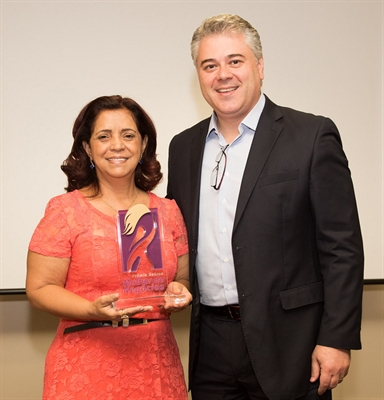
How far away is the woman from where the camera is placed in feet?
6.32

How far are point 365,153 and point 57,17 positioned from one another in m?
1.96

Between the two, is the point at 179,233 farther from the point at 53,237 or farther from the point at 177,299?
the point at 53,237

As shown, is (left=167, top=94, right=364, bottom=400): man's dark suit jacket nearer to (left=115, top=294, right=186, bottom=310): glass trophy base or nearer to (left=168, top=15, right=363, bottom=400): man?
(left=168, top=15, right=363, bottom=400): man

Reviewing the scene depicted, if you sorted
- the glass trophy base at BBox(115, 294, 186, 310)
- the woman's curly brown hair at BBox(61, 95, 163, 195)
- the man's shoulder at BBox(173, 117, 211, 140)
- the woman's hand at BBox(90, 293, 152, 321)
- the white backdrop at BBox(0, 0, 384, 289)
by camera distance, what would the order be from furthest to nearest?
the white backdrop at BBox(0, 0, 384, 289)
the man's shoulder at BBox(173, 117, 211, 140)
the woman's curly brown hair at BBox(61, 95, 163, 195)
the glass trophy base at BBox(115, 294, 186, 310)
the woman's hand at BBox(90, 293, 152, 321)

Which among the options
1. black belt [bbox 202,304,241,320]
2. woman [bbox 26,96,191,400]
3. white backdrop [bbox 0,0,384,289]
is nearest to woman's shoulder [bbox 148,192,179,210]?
woman [bbox 26,96,191,400]

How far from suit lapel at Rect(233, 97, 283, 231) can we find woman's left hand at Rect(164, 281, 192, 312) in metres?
0.30

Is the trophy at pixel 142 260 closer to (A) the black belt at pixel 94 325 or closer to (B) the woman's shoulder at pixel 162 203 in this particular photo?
(A) the black belt at pixel 94 325

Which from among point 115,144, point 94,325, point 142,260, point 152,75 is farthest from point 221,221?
point 152,75

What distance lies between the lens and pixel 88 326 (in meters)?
1.97

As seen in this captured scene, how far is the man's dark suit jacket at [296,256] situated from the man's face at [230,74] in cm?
24

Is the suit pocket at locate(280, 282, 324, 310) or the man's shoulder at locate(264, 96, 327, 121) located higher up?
the man's shoulder at locate(264, 96, 327, 121)

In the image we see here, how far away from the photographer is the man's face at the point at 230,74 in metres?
2.13

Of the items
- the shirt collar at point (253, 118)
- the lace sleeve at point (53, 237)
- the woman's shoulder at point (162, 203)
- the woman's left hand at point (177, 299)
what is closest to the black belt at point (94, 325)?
the woman's left hand at point (177, 299)

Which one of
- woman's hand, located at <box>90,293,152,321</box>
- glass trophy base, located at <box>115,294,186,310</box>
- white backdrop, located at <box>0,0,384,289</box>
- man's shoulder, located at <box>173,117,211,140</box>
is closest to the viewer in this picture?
woman's hand, located at <box>90,293,152,321</box>
